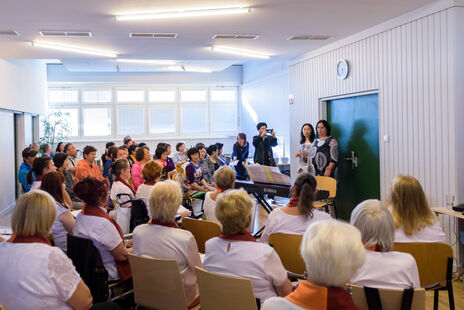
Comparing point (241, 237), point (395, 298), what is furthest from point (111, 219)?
point (395, 298)

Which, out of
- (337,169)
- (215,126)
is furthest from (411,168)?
(215,126)

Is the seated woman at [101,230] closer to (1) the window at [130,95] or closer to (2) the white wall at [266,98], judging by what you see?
(2) the white wall at [266,98]

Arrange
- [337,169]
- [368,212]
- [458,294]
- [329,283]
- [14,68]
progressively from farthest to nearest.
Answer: [14,68], [337,169], [458,294], [368,212], [329,283]

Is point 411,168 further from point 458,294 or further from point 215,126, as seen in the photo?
point 215,126

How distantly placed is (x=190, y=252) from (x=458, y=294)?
294 cm

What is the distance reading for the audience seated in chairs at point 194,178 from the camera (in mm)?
6906

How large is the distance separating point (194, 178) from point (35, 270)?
15.7 feet

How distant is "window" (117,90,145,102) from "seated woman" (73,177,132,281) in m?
12.5

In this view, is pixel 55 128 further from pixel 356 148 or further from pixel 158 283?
pixel 158 283

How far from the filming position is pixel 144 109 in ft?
50.8

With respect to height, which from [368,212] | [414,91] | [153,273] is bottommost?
[153,273]

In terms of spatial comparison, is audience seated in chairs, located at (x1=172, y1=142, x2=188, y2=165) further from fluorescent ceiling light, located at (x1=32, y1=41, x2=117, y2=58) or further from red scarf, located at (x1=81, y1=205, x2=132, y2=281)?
red scarf, located at (x1=81, y1=205, x2=132, y2=281)

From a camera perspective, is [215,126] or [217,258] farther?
[215,126]

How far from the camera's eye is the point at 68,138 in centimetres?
1470
